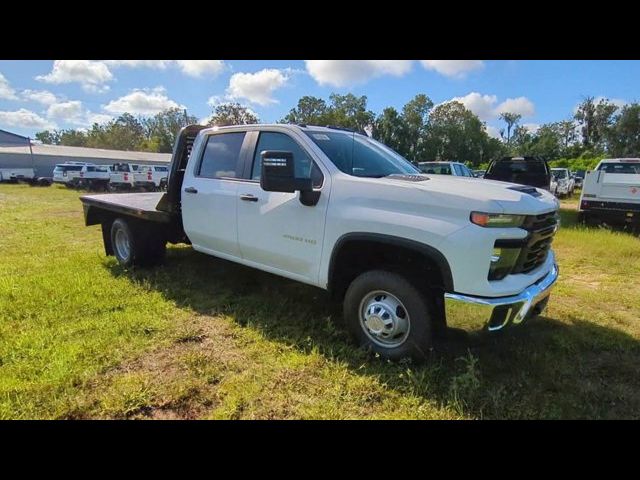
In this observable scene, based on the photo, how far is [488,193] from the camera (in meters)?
2.70

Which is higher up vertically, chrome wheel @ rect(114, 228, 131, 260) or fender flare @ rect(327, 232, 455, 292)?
fender flare @ rect(327, 232, 455, 292)

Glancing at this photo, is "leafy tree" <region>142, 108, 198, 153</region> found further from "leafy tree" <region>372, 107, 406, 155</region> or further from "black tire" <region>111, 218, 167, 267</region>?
"black tire" <region>111, 218, 167, 267</region>

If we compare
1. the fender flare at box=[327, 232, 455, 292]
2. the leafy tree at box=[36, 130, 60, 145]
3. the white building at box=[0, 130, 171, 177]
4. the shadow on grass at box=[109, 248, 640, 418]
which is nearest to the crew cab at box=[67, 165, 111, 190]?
the white building at box=[0, 130, 171, 177]

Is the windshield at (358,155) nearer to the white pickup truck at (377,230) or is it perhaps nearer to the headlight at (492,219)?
the white pickup truck at (377,230)

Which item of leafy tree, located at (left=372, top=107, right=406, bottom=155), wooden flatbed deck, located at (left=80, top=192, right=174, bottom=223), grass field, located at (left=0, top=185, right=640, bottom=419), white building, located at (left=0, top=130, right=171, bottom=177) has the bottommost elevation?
grass field, located at (left=0, top=185, right=640, bottom=419)

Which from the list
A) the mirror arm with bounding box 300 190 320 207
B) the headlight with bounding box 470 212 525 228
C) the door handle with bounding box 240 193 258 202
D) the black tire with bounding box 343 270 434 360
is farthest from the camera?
the door handle with bounding box 240 193 258 202

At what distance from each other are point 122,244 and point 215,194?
238 cm

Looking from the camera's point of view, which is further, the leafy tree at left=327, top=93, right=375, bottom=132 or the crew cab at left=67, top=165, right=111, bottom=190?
the leafy tree at left=327, top=93, right=375, bottom=132

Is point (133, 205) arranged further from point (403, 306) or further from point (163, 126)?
point (163, 126)

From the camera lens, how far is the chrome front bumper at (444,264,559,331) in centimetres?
260

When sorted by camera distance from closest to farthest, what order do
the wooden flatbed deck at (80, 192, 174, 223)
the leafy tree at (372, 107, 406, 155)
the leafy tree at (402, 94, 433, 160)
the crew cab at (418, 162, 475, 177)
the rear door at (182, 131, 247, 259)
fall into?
the rear door at (182, 131, 247, 259) → the wooden flatbed deck at (80, 192, 174, 223) → the crew cab at (418, 162, 475, 177) → the leafy tree at (372, 107, 406, 155) → the leafy tree at (402, 94, 433, 160)

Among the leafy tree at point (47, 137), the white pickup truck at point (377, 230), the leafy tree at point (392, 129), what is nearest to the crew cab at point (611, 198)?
the white pickup truck at point (377, 230)
